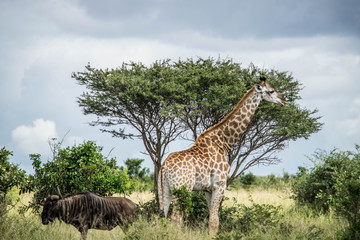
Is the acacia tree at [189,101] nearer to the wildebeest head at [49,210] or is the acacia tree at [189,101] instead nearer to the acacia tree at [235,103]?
the acacia tree at [235,103]

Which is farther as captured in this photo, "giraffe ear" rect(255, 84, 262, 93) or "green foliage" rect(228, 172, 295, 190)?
"green foliage" rect(228, 172, 295, 190)

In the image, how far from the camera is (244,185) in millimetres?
28219

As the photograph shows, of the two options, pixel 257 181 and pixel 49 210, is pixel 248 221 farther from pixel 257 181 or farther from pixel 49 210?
pixel 257 181

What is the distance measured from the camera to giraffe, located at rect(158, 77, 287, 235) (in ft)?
30.0

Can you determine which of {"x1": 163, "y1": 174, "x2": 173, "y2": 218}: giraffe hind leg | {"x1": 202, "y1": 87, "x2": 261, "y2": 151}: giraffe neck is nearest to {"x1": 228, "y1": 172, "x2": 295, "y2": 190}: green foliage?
{"x1": 202, "y1": 87, "x2": 261, "y2": 151}: giraffe neck

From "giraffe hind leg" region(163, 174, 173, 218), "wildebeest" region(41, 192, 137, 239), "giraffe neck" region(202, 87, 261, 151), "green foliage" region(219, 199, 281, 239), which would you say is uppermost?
"giraffe neck" region(202, 87, 261, 151)

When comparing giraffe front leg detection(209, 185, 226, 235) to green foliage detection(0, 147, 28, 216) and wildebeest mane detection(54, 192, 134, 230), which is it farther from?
green foliage detection(0, 147, 28, 216)

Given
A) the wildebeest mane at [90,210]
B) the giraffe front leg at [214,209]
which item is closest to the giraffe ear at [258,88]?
the giraffe front leg at [214,209]

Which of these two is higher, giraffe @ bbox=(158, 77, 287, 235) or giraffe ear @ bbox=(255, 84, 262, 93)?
giraffe ear @ bbox=(255, 84, 262, 93)

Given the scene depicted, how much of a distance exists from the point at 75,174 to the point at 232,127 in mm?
4896

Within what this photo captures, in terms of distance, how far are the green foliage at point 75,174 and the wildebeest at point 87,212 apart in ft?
10.7

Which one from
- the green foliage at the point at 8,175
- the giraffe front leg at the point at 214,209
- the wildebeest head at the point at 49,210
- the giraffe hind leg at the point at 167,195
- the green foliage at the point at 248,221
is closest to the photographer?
the wildebeest head at the point at 49,210

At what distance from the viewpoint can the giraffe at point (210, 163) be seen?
9.13m

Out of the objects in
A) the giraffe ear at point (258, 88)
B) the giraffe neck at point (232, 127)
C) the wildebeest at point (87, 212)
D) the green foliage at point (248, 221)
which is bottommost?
the green foliage at point (248, 221)
